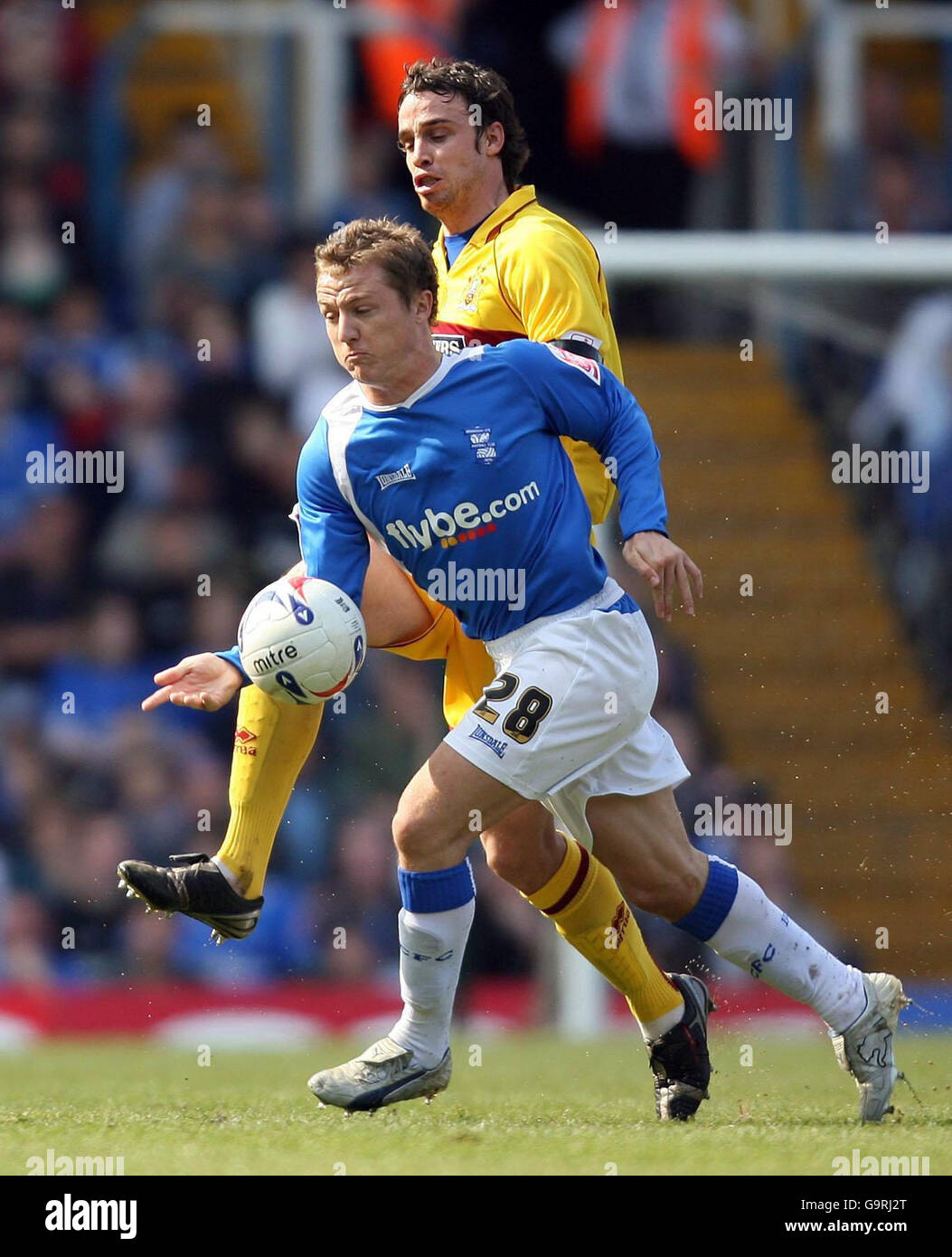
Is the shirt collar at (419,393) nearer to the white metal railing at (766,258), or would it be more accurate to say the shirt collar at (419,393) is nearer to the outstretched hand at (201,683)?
the outstretched hand at (201,683)

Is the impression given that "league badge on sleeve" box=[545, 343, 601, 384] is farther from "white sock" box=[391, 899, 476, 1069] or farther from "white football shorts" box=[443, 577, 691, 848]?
"white sock" box=[391, 899, 476, 1069]

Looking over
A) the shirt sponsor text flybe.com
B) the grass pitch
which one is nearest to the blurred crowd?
the grass pitch

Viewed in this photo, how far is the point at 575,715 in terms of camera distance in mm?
5121

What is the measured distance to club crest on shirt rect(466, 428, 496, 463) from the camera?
513 centimetres

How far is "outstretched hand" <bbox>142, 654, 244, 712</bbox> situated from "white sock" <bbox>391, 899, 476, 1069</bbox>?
0.68 m

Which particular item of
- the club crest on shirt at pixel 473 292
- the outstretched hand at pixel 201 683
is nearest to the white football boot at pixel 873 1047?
the outstretched hand at pixel 201 683

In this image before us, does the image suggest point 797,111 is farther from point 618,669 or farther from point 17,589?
point 618,669

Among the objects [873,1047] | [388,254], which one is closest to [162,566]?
[388,254]

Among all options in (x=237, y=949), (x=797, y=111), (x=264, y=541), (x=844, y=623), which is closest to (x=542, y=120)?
(x=797, y=111)

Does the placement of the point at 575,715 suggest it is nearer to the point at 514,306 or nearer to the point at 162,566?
the point at 514,306

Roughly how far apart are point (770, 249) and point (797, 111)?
366 cm

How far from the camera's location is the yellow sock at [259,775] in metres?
5.39

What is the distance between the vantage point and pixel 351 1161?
4426 millimetres

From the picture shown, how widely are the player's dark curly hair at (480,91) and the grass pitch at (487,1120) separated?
2448 millimetres
